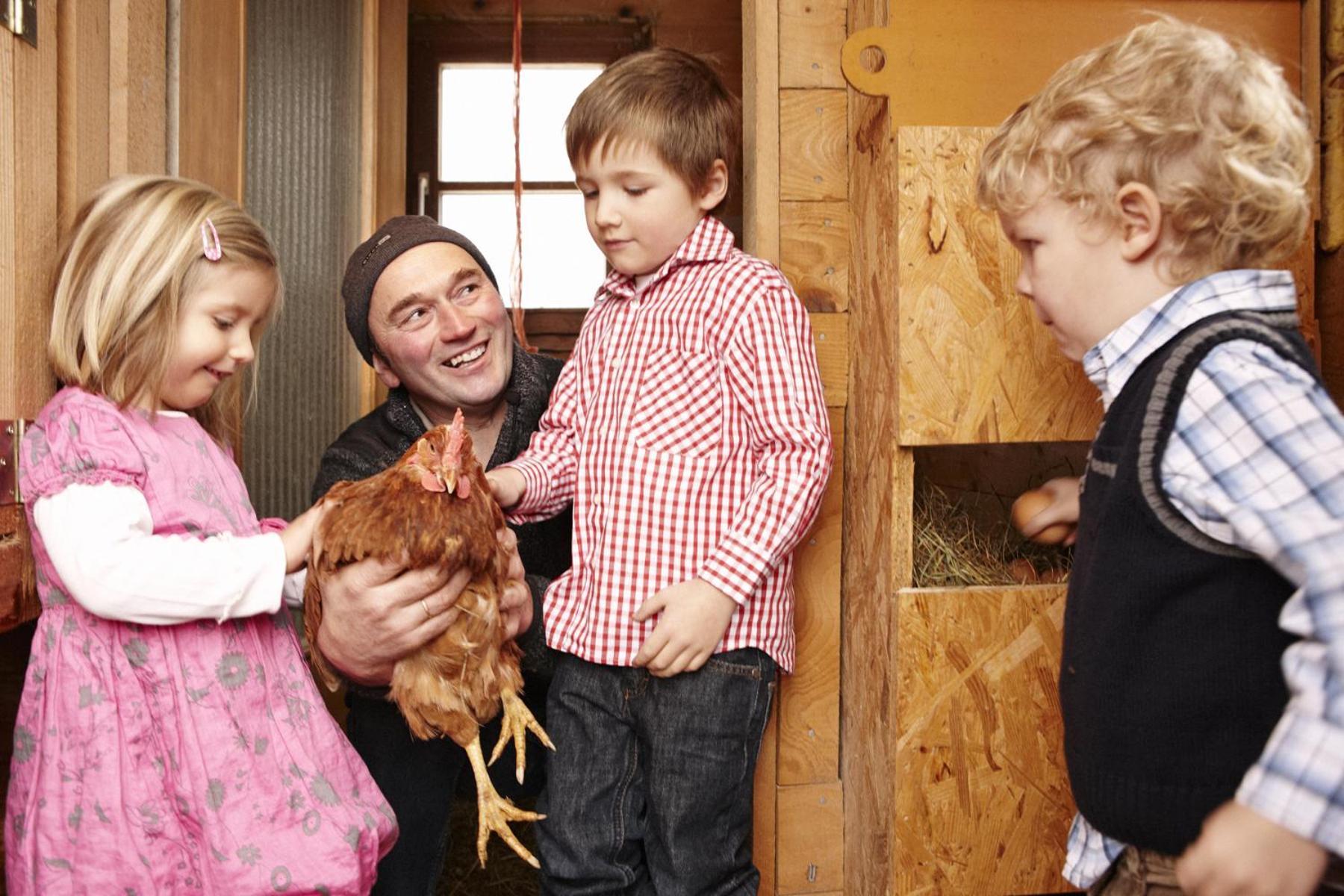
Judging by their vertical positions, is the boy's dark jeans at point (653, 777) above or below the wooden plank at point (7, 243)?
below

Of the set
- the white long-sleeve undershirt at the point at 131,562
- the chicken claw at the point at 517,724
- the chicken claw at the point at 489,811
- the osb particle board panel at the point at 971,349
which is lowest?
the chicken claw at the point at 489,811

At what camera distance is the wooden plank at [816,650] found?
2.05 metres

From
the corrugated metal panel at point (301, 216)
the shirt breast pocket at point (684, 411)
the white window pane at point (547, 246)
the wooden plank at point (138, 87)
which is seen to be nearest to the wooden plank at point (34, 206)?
the wooden plank at point (138, 87)

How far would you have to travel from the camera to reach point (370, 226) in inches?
137

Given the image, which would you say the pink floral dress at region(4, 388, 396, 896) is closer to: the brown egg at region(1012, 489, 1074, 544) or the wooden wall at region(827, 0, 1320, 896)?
the wooden wall at region(827, 0, 1320, 896)

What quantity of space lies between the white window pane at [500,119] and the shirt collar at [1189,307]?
146 inches

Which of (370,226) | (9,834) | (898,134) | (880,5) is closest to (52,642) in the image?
(9,834)

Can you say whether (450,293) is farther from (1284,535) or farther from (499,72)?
(499,72)

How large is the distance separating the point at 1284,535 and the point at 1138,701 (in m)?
0.28

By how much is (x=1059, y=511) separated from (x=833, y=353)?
0.62 metres

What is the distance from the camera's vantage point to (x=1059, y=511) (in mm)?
1574

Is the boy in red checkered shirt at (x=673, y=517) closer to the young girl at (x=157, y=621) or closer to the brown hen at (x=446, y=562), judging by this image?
the brown hen at (x=446, y=562)

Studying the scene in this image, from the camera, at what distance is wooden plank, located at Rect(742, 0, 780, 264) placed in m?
2.02

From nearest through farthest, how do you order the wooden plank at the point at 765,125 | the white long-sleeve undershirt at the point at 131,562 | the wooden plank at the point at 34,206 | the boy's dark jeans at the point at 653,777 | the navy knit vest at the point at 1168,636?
the navy knit vest at the point at 1168,636 → the white long-sleeve undershirt at the point at 131,562 → the wooden plank at the point at 34,206 → the boy's dark jeans at the point at 653,777 → the wooden plank at the point at 765,125
